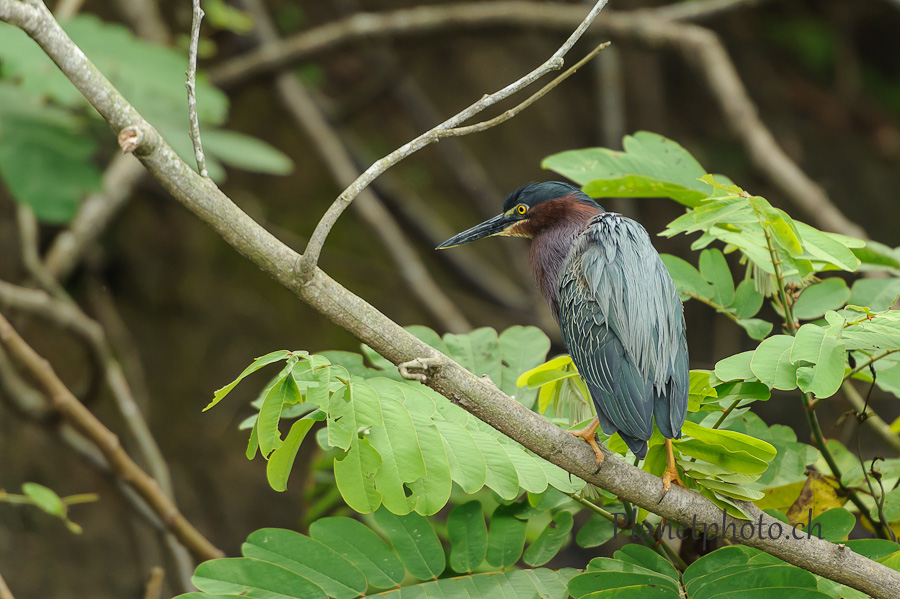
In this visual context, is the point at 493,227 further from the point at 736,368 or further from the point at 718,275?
the point at 736,368

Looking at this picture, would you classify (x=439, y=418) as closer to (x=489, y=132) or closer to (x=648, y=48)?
(x=648, y=48)

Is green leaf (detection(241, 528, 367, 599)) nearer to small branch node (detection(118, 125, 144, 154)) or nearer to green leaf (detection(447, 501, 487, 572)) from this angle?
green leaf (detection(447, 501, 487, 572))

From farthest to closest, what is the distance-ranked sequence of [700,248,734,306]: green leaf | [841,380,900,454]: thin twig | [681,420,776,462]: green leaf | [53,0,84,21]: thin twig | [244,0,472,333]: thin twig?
[244,0,472,333]: thin twig
[53,0,84,21]: thin twig
[700,248,734,306]: green leaf
[841,380,900,454]: thin twig
[681,420,776,462]: green leaf

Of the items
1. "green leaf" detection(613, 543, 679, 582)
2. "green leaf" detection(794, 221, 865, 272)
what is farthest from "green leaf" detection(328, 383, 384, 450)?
"green leaf" detection(794, 221, 865, 272)

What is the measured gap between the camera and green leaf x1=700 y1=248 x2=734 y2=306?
62.8 inches

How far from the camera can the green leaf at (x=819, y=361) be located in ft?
3.77

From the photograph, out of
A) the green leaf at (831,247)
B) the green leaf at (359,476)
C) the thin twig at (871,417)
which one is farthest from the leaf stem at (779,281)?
the green leaf at (359,476)

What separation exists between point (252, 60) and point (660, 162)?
2.87 meters

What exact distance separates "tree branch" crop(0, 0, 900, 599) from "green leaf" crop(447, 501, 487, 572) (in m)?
0.27

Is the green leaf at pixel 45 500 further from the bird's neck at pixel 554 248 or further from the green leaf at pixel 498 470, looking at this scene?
the bird's neck at pixel 554 248

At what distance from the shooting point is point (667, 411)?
132 centimetres

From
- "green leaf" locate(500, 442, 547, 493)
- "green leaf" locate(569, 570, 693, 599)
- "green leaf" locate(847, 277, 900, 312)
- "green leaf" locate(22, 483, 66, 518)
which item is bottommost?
"green leaf" locate(569, 570, 693, 599)

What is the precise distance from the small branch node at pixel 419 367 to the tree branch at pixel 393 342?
0.4 inches

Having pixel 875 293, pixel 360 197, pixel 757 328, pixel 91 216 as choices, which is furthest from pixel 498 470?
pixel 360 197
